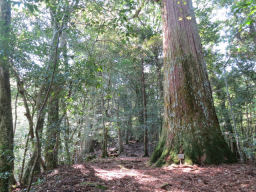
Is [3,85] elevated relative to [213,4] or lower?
lower

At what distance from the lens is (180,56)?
516 centimetres

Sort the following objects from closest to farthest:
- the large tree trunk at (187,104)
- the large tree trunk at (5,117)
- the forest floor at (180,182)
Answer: the forest floor at (180,182) < the large tree trunk at (187,104) < the large tree trunk at (5,117)

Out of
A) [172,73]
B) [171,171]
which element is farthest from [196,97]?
[171,171]

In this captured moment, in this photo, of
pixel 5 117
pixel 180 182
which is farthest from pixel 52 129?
pixel 180 182

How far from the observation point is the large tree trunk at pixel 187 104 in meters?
4.25

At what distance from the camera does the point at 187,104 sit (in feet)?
15.3

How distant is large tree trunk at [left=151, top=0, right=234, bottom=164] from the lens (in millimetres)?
4250

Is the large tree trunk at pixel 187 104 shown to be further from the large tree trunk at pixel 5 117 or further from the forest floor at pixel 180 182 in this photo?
the large tree trunk at pixel 5 117

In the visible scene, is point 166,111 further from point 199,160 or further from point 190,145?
point 199,160

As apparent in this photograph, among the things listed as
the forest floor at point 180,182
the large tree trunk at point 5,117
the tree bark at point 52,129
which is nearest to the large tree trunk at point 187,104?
the forest floor at point 180,182

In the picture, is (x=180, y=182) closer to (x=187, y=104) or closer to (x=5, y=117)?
(x=187, y=104)

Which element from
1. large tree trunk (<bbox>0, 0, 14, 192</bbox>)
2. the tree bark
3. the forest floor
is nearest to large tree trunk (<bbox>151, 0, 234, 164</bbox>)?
the forest floor

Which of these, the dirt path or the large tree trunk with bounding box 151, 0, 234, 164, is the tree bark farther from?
the large tree trunk with bounding box 151, 0, 234, 164

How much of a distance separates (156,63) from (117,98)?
25.0ft
